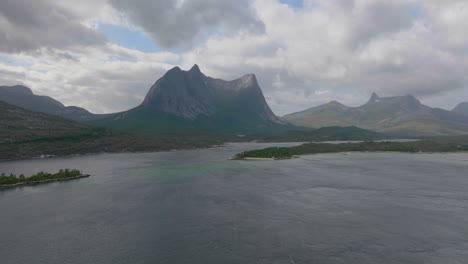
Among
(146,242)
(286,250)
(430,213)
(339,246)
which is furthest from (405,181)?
(146,242)

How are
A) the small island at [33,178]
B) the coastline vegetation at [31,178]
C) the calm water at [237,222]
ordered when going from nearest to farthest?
the calm water at [237,222]
the small island at [33,178]
the coastline vegetation at [31,178]

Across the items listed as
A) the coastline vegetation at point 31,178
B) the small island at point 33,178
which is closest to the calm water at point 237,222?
the small island at point 33,178

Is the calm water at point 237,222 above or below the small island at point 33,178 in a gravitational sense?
below

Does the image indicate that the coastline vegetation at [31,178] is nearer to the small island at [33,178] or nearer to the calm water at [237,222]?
the small island at [33,178]

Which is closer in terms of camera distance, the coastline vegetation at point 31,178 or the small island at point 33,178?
the small island at point 33,178

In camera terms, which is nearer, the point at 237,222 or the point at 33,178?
the point at 237,222

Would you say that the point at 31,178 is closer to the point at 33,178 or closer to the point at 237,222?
the point at 33,178

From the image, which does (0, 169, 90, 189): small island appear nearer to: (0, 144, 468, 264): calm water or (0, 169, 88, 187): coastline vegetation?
(0, 169, 88, 187): coastline vegetation

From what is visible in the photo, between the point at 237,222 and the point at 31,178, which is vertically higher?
the point at 31,178

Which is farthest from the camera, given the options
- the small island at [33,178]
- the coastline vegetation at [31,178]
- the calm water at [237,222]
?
the coastline vegetation at [31,178]

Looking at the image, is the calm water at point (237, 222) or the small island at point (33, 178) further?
the small island at point (33, 178)

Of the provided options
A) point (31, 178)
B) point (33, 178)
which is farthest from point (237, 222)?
point (31, 178)
